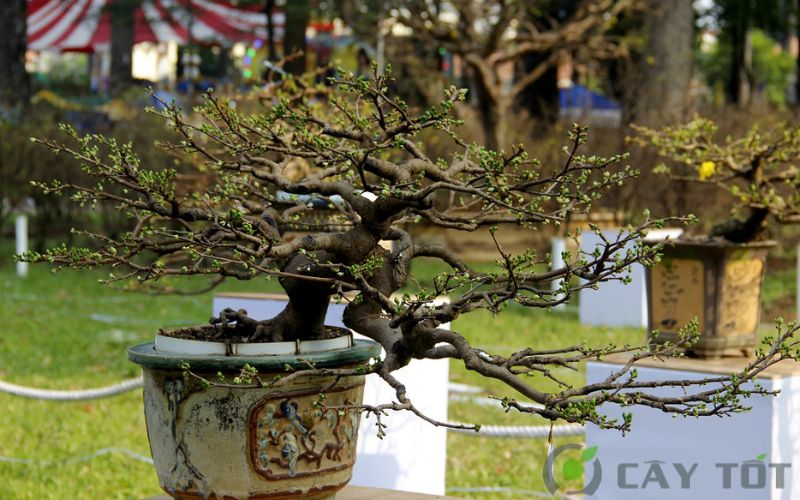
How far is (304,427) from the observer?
2.98 m

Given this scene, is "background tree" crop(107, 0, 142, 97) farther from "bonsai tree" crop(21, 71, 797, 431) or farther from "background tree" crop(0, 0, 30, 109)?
"bonsai tree" crop(21, 71, 797, 431)

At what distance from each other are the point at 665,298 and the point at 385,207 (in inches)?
91.0

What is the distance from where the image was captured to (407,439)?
15.1 feet

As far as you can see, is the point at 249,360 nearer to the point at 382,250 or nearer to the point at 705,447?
the point at 382,250

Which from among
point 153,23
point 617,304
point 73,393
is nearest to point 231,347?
point 73,393

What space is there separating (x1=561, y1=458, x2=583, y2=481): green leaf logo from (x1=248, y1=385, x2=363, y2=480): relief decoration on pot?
232 cm

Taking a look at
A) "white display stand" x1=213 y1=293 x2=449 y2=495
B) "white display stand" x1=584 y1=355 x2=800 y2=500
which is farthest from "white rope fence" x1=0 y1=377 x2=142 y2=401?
"white display stand" x1=584 y1=355 x2=800 y2=500

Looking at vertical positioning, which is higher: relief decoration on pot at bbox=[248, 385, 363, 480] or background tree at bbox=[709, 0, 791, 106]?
background tree at bbox=[709, 0, 791, 106]

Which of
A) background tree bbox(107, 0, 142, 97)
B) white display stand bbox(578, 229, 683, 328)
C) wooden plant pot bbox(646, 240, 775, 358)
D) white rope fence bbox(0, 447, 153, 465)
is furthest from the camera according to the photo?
background tree bbox(107, 0, 142, 97)

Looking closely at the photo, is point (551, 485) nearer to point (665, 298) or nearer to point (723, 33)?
point (665, 298)

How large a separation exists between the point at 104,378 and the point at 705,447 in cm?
480

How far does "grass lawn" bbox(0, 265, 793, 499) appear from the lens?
5.63 meters

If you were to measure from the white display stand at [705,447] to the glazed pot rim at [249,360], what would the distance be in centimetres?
150

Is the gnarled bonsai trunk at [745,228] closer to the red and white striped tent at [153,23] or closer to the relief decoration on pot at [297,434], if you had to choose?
the relief decoration on pot at [297,434]
